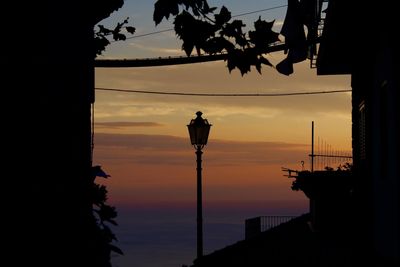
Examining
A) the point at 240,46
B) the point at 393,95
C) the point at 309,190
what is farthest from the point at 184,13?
the point at 309,190

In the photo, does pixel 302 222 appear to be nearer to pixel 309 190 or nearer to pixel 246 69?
pixel 309 190

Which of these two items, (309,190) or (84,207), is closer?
(84,207)

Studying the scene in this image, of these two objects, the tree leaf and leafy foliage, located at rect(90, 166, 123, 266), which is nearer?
leafy foliage, located at rect(90, 166, 123, 266)

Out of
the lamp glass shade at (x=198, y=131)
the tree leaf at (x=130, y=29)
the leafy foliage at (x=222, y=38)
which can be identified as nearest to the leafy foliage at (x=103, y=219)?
the leafy foliage at (x=222, y=38)

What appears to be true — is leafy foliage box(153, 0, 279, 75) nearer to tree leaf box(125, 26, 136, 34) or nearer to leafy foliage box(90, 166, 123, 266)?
leafy foliage box(90, 166, 123, 266)

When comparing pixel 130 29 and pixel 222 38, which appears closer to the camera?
pixel 222 38

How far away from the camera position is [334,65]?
51.8ft

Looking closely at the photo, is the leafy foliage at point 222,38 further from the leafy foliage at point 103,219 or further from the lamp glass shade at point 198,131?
the lamp glass shade at point 198,131

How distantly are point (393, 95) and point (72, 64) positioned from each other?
489cm

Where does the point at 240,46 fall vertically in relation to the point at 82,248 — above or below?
above

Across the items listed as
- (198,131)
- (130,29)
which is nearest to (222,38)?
(130,29)

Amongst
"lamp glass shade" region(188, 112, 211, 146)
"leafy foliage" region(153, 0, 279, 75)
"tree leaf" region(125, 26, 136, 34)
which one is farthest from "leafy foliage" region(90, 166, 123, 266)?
"lamp glass shade" region(188, 112, 211, 146)

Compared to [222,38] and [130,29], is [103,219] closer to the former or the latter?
[222,38]

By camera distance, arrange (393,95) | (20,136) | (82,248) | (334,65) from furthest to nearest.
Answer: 1. (334,65)
2. (393,95)
3. (82,248)
4. (20,136)
